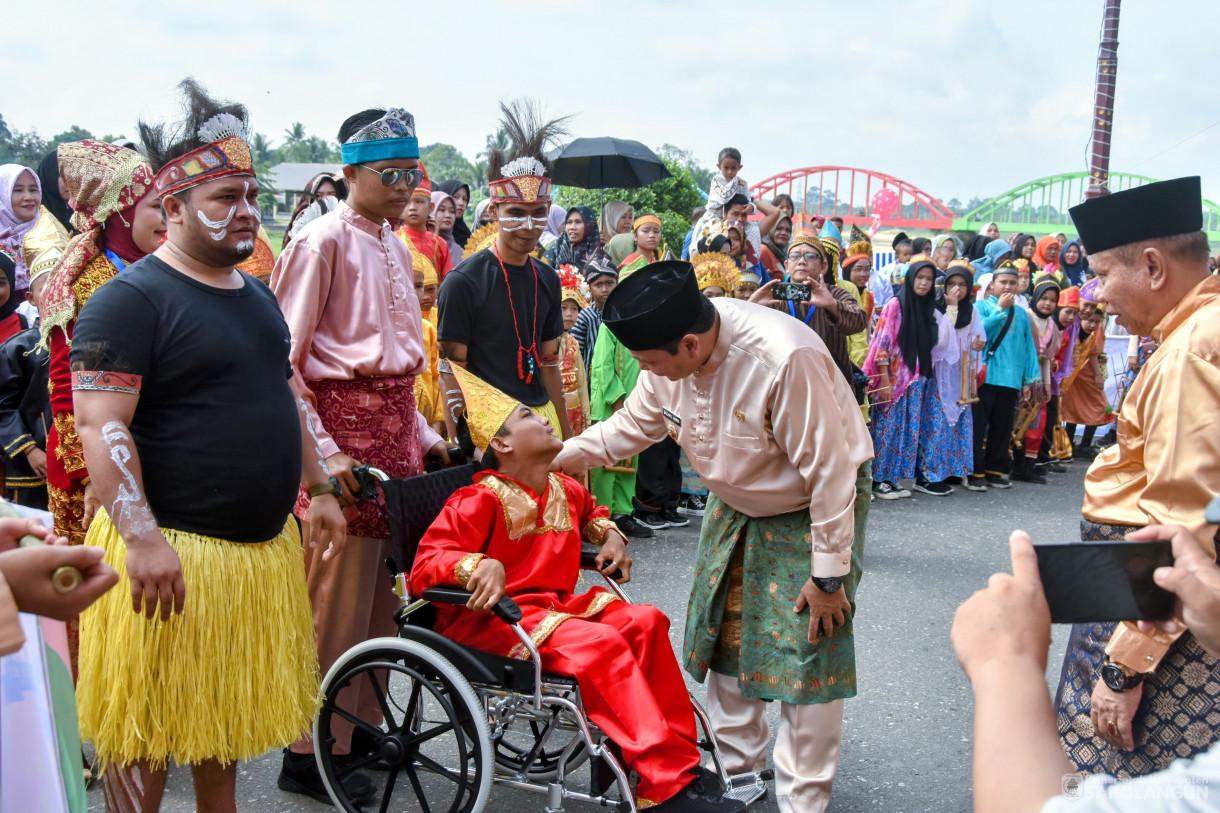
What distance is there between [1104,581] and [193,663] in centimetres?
225

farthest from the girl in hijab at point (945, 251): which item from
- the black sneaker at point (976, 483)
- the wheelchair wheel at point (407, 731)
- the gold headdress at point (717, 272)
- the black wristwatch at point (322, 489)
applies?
the black wristwatch at point (322, 489)

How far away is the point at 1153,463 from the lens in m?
2.34

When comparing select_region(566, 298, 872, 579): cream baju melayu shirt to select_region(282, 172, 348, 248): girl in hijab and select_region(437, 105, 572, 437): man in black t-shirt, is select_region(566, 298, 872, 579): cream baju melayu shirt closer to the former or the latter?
select_region(437, 105, 572, 437): man in black t-shirt

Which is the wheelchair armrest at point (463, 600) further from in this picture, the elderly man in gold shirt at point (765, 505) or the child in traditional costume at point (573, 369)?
the child in traditional costume at point (573, 369)

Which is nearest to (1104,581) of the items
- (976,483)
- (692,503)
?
(692,503)

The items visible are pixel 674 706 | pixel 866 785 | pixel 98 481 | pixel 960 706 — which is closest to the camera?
pixel 98 481

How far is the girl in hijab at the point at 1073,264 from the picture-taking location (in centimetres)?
1319

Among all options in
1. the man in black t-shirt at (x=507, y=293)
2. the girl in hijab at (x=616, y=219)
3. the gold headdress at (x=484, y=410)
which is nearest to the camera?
the gold headdress at (x=484, y=410)

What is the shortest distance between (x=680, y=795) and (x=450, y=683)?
0.78 meters

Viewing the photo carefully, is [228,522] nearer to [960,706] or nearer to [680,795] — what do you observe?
[680,795]

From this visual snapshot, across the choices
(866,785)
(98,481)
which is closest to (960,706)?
(866,785)

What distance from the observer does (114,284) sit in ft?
7.90

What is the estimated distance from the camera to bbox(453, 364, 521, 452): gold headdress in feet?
11.2

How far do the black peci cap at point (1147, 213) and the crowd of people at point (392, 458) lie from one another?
0.03 ft
